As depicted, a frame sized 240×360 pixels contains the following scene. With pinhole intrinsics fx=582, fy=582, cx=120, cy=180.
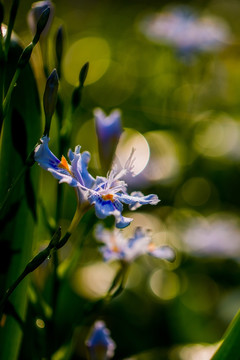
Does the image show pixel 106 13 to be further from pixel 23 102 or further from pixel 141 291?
pixel 23 102

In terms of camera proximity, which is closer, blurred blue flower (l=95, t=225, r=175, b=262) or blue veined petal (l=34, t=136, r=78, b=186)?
blue veined petal (l=34, t=136, r=78, b=186)

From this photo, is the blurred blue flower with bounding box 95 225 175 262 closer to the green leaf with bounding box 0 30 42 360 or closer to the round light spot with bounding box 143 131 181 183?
the green leaf with bounding box 0 30 42 360

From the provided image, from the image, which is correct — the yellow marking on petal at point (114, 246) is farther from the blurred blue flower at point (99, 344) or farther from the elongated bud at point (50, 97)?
the elongated bud at point (50, 97)

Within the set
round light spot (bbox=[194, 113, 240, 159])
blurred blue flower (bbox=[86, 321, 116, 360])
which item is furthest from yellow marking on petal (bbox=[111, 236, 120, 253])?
round light spot (bbox=[194, 113, 240, 159])

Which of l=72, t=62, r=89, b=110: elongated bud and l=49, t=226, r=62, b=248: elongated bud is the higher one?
l=72, t=62, r=89, b=110: elongated bud

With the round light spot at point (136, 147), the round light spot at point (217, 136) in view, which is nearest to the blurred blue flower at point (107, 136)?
the round light spot at point (136, 147)

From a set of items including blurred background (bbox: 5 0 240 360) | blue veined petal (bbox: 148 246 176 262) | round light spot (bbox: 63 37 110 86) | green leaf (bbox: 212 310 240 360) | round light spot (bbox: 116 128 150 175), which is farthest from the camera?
round light spot (bbox: 63 37 110 86)
